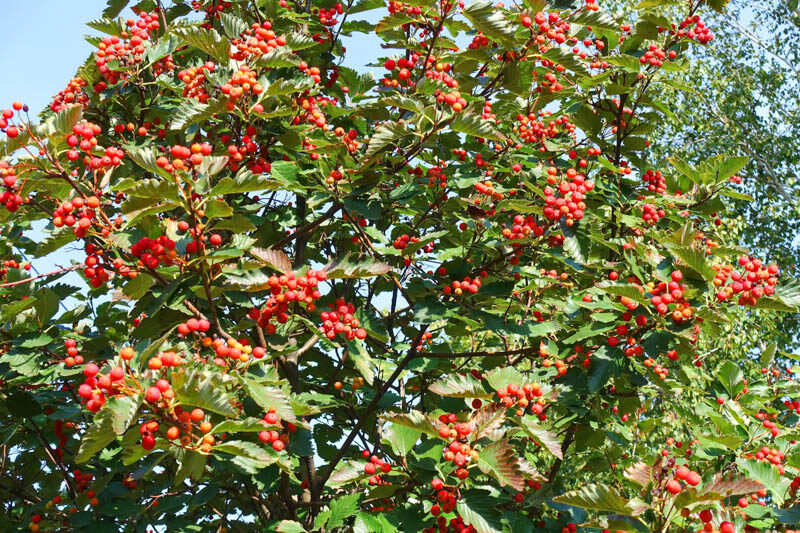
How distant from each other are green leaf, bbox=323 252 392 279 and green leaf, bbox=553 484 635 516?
138cm

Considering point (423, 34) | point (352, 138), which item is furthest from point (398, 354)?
point (423, 34)

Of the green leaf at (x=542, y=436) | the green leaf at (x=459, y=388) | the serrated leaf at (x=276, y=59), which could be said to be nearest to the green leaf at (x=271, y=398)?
the green leaf at (x=459, y=388)

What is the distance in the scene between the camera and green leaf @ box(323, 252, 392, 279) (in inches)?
130

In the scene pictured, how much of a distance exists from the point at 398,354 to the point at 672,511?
2.58m

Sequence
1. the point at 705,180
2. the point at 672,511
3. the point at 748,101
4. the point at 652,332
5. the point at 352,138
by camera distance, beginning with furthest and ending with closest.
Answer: the point at 748,101
the point at 705,180
the point at 352,138
the point at 652,332
the point at 672,511

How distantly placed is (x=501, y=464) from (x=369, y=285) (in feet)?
8.34

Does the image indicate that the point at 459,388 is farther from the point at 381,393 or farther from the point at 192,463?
the point at 192,463

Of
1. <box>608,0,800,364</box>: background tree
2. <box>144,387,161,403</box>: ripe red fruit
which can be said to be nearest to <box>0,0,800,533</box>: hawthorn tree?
<box>144,387,161,403</box>: ripe red fruit

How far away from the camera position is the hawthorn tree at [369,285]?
122 inches

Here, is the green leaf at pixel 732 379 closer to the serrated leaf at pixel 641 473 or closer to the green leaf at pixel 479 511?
the serrated leaf at pixel 641 473

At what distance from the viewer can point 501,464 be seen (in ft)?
10.4

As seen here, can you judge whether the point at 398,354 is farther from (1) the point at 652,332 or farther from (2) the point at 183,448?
(2) the point at 183,448

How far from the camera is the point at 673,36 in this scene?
4562mm

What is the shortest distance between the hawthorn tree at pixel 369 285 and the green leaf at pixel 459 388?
0.01m
